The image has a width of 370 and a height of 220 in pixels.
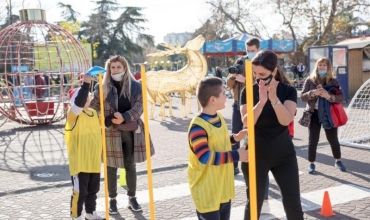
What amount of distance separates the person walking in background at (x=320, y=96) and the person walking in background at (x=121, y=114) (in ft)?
8.97

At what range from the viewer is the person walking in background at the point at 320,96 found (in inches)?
239

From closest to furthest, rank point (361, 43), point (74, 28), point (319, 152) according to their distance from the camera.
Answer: point (319, 152) < point (361, 43) < point (74, 28)

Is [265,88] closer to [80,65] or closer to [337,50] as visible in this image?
[80,65]

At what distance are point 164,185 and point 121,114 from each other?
1928 millimetres

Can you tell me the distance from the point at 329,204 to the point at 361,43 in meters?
16.2

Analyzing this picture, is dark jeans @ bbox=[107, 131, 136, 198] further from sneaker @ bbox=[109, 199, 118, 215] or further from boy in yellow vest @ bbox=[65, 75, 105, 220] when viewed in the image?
boy in yellow vest @ bbox=[65, 75, 105, 220]

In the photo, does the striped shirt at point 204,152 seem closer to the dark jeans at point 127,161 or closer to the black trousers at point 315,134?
the dark jeans at point 127,161

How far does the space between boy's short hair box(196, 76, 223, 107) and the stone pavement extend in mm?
2063

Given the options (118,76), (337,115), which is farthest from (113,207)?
(337,115)

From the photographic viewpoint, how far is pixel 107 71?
15.3 ft

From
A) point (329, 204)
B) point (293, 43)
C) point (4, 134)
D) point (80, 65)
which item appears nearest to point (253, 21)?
point (293, 43)

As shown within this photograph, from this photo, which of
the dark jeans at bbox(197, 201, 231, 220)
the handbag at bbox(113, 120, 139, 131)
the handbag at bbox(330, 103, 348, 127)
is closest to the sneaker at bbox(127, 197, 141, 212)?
the handbag at bbox(113, 120, 139, 131)

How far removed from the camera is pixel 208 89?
10.1 feet

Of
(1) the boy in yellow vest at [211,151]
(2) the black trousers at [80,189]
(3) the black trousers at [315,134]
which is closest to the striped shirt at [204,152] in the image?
(1) the boy in yellow vest at [211,151]
